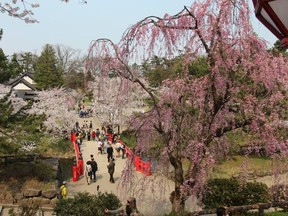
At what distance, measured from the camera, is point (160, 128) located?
9.73m

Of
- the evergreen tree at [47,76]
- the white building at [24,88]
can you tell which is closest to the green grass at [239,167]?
the white building at [24,88]

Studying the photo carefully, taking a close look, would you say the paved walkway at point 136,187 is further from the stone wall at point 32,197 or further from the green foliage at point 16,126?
the green foliage at point 16,126

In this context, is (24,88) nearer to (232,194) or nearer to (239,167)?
(239,167)

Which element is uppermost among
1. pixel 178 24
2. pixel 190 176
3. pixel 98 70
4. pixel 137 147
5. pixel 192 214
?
pixel 178 24

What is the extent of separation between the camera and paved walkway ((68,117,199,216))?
36.9ft

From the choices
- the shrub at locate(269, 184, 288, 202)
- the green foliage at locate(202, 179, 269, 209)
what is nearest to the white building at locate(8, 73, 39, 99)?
the green foliage at locate(202, 179, 269, 209)

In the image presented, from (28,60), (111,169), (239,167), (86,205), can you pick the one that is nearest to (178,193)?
(86,205)

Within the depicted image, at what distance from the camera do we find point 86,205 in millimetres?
9914

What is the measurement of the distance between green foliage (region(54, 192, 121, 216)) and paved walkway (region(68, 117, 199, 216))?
58 centimetres

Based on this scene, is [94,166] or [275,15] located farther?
[94,166]

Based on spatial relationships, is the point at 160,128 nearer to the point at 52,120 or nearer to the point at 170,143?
the point at 170,143

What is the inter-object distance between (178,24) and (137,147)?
3825 mm

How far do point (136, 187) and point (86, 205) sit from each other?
5736mm

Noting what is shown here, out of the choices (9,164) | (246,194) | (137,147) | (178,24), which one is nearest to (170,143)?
(137,147)
